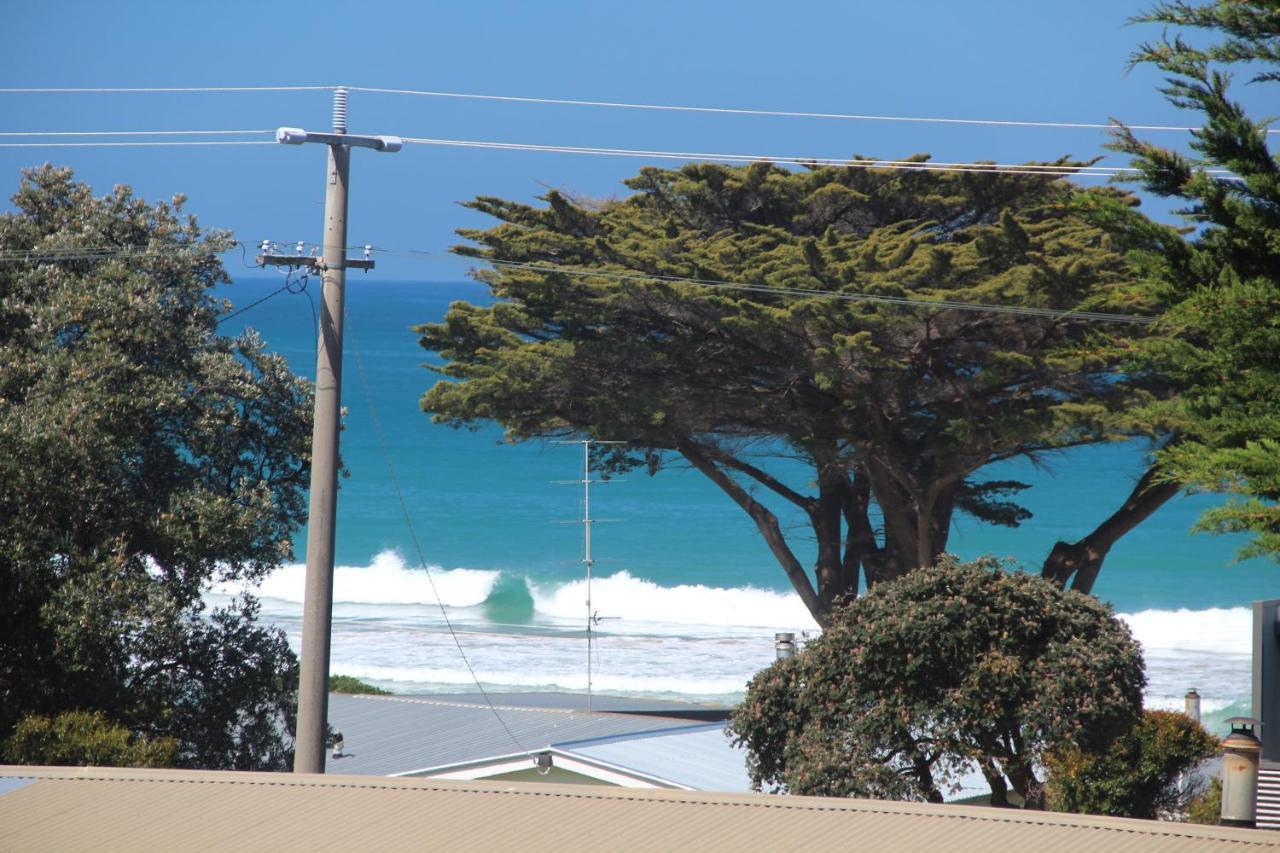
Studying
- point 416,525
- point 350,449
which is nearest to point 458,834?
point 416,525

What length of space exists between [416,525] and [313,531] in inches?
2274

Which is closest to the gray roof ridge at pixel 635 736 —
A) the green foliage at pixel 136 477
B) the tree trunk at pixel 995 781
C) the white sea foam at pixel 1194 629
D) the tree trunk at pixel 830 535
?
the green foliage at pixel 136 477

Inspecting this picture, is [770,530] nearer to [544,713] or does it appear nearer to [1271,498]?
[544,713]

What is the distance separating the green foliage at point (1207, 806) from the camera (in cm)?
1366

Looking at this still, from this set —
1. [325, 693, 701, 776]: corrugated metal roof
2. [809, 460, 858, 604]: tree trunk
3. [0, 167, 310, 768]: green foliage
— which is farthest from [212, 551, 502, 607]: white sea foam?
[0, 167, 310, 768]: green foliage

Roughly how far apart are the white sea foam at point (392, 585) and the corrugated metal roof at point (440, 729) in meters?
37.3

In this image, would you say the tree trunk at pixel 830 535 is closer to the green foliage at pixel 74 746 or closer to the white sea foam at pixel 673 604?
the green foliage at pixel 74 746

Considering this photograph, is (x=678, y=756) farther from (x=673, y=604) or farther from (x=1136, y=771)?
(x=673, y=604)

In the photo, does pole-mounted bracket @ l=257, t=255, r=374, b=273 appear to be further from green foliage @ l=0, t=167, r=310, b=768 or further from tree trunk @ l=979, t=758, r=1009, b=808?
tree trunk @ l=979, t=758, r=1009, b=808

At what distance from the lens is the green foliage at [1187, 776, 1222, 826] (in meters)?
13.7

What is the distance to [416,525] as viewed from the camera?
68.9 metres

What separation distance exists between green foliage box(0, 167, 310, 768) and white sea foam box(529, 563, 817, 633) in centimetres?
3888

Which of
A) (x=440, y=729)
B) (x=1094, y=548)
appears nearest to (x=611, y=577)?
(x=1094, y=548)

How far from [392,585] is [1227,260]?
53.3 metres
